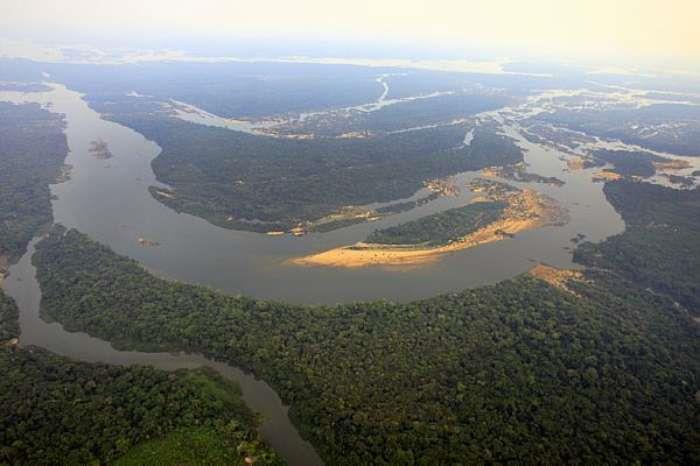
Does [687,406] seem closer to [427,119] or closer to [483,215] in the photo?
[483,215]

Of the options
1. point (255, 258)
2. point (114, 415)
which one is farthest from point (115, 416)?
point (255, 258)

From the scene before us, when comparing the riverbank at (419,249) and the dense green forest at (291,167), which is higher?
the dense green forest at (291,167)

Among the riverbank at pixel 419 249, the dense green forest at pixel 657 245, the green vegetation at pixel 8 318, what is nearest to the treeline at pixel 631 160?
the dense green forest at pixel 657 245

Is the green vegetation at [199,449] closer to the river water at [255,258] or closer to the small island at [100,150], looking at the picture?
the river water at [255,258]

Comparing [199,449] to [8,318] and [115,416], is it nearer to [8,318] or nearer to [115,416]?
[115,416]

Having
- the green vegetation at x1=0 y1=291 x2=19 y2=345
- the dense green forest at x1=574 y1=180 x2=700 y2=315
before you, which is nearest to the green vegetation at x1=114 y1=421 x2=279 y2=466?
the green vegetation at x1=0 y1=291 x2=19 y2=345

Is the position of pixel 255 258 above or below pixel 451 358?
above
